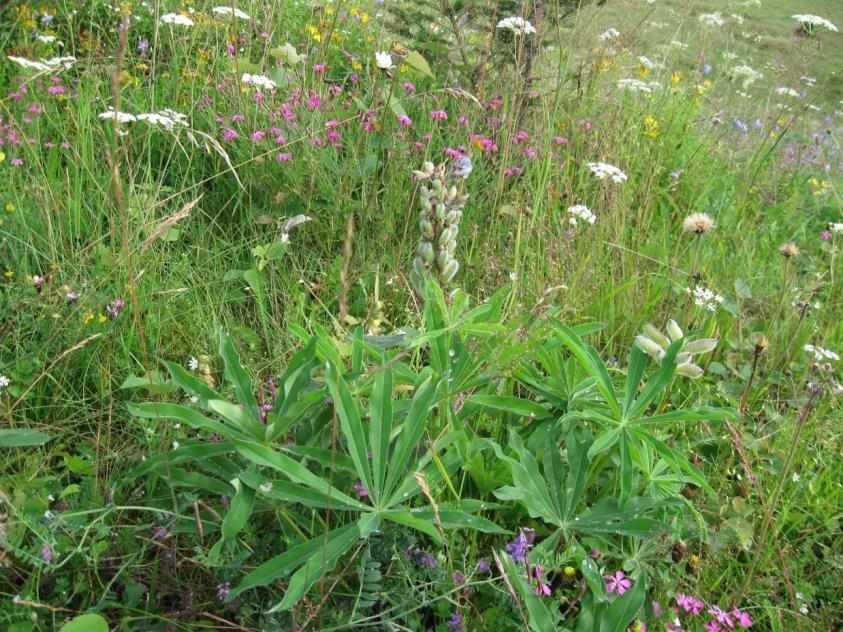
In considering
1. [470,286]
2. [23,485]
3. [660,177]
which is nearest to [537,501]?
[23,485]

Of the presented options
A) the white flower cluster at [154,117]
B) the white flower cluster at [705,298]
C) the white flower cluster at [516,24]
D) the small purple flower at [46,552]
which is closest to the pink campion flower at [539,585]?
the small purple flower at [46,552]

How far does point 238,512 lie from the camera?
122 cm

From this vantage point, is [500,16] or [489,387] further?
[500,16]

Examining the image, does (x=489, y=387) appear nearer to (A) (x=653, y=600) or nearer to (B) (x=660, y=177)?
(A) (x=653, y=600)

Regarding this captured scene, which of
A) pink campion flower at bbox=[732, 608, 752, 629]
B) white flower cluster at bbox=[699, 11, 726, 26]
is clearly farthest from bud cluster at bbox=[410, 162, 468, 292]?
white flower cluster at bbox=[699, 11, 726, 26]

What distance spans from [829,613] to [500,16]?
296 centimetres

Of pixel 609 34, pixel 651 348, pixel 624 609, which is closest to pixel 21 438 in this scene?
pixel 624 609

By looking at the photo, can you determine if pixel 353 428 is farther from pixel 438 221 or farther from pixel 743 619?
pixel 743 619

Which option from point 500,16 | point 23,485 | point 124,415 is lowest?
point 124,415

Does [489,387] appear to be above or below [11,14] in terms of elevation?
below

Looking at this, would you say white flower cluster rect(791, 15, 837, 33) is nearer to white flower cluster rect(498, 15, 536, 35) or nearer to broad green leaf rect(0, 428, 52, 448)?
white flower cluster rect(498, 15, 536, 35)

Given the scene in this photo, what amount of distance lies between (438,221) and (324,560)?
0.80 metres

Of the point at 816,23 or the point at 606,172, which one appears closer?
the point at 606,172

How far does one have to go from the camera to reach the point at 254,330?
2.15 meters
